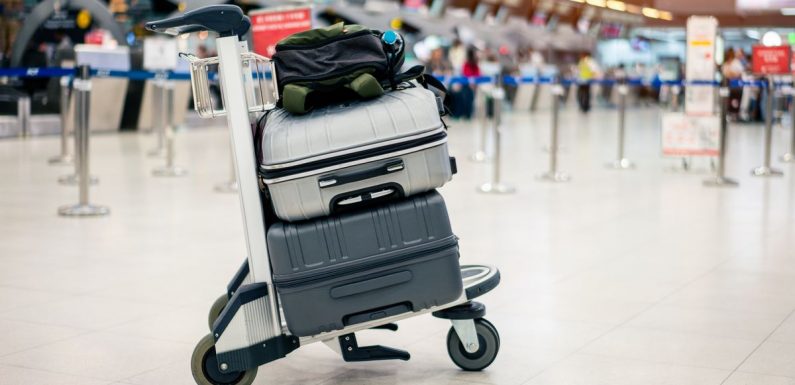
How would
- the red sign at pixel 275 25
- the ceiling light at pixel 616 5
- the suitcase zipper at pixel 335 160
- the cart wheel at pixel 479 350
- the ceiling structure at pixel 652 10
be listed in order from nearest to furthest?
the suitcase zipper at pixel 335 160
the cart wheel at pixel 479 350
the red sign at pixel 275 25
the ceiling structure at pixel 652 10
the ceiling light at pixel 616 5

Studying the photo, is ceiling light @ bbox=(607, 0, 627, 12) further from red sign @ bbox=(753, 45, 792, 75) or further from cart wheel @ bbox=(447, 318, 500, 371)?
cart wheel @ bbox=(447, 318, 500, 371)

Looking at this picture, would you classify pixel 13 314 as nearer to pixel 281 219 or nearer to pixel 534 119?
pixel 281 219

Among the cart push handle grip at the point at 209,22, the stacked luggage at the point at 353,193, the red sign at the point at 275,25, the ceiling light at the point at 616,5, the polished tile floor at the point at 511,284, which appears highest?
the ceiling light at the point at 616,5

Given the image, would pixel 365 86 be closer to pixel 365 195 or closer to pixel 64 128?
pixel 365 195

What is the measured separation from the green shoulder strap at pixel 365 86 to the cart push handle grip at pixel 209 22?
377 mm

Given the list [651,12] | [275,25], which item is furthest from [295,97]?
[651,12]

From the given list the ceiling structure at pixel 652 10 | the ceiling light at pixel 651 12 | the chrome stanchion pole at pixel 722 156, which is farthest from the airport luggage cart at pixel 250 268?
the ceiling light at pixel 651 12

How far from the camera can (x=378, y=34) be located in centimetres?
288

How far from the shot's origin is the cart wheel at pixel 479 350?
9.98ft

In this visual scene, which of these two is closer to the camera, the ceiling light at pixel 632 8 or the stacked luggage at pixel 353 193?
the stacked luggage at pixel 353 193

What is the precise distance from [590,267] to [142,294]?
7.04 ft

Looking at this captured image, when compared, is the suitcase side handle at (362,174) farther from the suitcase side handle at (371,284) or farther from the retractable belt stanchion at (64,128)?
the retractable belt stanchion at (64,128)

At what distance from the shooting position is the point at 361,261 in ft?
8.93

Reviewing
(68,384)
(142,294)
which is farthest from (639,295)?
(68,384)
